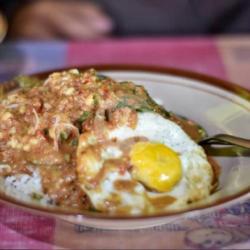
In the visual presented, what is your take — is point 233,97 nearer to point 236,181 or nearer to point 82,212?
point 236,181

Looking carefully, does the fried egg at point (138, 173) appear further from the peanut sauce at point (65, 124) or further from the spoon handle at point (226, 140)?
the spoon handle at point (226, 140)

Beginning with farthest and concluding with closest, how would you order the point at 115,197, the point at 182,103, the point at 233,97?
the point at 182,103 → the point at 233,97 → the point at 115,197

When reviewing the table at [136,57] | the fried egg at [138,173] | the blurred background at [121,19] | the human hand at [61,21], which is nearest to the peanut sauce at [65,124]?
the fried egg at [138,173]

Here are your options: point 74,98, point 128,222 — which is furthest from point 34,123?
point 128,222

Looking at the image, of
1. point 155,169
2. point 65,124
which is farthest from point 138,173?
point 65,124

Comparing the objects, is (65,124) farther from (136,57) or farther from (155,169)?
(136,57)

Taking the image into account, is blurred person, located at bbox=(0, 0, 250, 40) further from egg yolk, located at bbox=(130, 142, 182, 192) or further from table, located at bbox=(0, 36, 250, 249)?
egg yolk, located at bbox=(130, 142, 182, 192)

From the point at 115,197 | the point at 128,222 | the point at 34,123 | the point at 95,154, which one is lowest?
the point at 128,222
